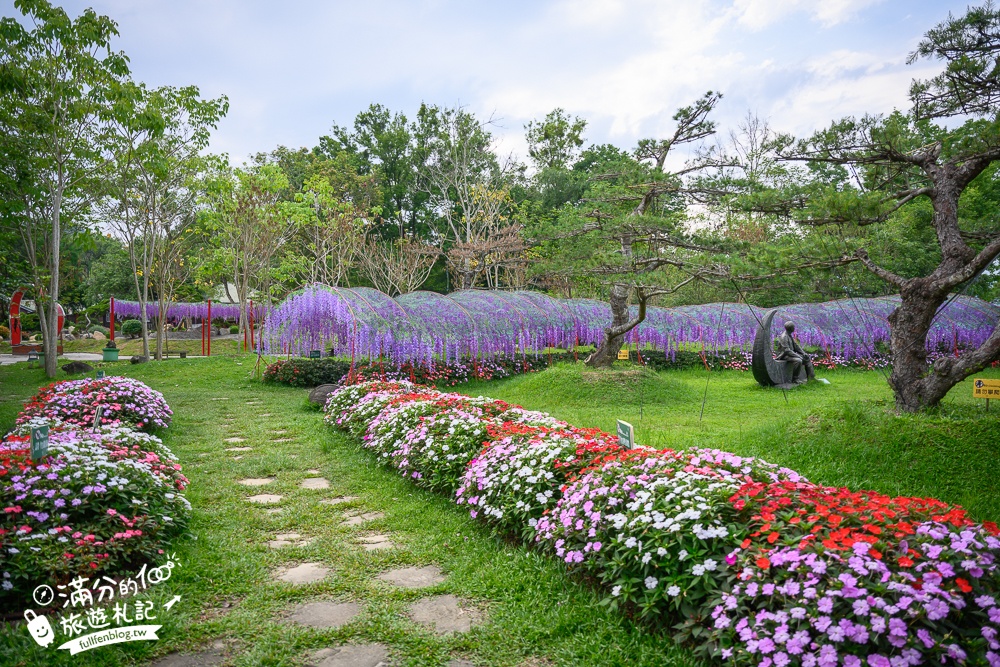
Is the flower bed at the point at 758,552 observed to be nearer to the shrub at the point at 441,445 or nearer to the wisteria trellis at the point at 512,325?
the shrub at the point at 441,445

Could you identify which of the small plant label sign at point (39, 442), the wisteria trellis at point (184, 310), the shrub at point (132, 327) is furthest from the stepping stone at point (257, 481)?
the wisteria trellis at point (184, 310)

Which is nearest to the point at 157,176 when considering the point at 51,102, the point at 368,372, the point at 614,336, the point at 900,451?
the point at 51,102

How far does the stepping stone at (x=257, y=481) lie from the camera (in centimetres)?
545

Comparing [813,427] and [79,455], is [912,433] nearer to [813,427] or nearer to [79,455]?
[813,427]

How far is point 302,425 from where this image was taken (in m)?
8.30

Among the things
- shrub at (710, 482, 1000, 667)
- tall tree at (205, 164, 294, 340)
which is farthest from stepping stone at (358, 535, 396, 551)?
tall tree at (205, 164, 294, 340)

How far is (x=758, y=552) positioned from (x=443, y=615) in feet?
5.00

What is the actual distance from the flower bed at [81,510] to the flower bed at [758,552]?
207 cm

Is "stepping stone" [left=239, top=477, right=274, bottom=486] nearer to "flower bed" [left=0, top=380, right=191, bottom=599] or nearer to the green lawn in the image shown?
the green lawn

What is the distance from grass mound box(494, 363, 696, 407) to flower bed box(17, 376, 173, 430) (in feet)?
19.6

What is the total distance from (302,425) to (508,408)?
11.1 feet

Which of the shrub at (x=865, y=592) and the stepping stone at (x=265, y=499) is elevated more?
the shrub at (x=865, y=592)

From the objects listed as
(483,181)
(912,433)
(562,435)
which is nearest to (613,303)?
(912,433)

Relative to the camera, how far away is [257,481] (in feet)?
18.2
